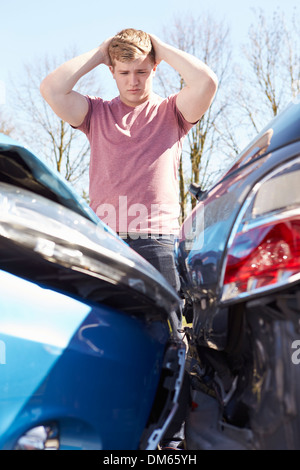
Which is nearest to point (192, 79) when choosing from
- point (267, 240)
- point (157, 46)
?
point (157, 46)

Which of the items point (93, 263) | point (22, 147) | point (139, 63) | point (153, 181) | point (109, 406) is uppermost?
point (139, 63)

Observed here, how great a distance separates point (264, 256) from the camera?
113cm

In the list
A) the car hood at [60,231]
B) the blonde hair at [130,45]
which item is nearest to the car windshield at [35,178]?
the car hood at [60,231]

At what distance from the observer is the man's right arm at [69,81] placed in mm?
2406

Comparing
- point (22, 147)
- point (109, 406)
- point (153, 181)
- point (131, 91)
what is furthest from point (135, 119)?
point (109, 406)

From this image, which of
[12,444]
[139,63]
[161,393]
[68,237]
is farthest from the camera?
[139,63]

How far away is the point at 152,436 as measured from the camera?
125 centimetres

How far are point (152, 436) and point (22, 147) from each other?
32.9 inches

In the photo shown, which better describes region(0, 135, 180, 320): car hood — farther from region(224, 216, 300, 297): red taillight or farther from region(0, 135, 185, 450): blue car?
region(224, 216, 300, 297): red taillight

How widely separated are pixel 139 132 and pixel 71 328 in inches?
57.5

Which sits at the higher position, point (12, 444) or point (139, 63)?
point (139, 63)

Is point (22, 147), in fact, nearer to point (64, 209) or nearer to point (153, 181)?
point (64, 209)

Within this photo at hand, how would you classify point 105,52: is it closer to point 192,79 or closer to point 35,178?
point 192,79

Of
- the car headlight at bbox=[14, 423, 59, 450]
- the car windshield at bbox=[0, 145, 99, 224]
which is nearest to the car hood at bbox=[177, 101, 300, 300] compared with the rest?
the car windshield at bbox=[0, 145, 99, 224]
